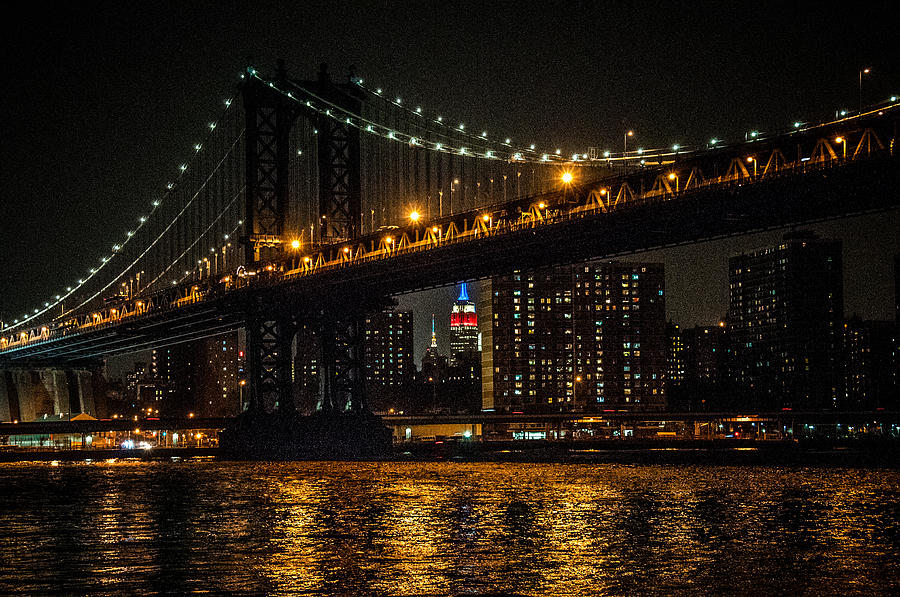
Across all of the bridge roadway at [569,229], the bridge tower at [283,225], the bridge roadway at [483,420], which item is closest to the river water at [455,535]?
the bridge roadway at [569,229]

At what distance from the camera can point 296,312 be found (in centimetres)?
8194

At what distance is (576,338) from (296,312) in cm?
9482

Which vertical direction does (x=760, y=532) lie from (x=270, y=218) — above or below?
below

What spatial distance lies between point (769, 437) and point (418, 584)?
98.2 meters

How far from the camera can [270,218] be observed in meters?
84.4

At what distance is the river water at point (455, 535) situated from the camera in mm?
Answer: 24766

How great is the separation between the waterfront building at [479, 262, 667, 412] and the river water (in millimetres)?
111934

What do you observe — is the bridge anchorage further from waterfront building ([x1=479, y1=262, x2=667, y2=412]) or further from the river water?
waterfront building ([x1=479, y1=262, x2=667, y2=412])

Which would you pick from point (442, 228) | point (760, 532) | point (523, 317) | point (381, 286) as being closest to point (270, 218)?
point (381, 286)

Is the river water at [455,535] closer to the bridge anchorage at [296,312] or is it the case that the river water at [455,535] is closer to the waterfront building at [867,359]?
the bridge anchorage at [296,312]

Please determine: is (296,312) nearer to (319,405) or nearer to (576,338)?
(319,405)

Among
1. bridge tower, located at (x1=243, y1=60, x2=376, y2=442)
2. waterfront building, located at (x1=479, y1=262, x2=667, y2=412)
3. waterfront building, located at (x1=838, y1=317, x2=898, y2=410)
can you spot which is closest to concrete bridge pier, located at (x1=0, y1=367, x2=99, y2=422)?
waterfront building, located at (x1=479, y1=262, x2=667, y2=412)

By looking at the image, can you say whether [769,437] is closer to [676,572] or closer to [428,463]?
[428,463]

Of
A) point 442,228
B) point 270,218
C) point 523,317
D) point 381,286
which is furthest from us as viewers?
point 523,317
